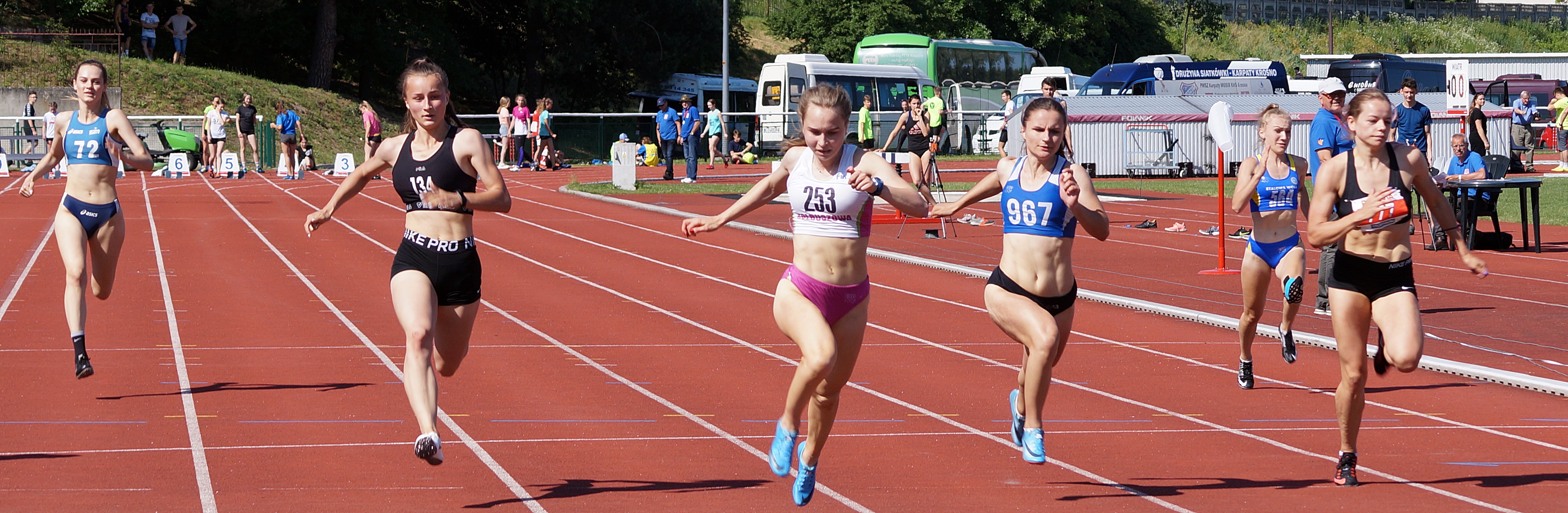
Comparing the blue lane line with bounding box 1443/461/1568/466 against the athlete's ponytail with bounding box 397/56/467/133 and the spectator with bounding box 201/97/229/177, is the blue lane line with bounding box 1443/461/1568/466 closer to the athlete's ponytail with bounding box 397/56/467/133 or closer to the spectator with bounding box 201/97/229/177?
the athlete's ponytail with bounding box 397/56/467/133

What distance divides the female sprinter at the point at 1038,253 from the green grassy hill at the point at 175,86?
1313 inches

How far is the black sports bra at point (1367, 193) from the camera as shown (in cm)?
570

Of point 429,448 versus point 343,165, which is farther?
point 343,165

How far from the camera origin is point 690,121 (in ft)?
96.4

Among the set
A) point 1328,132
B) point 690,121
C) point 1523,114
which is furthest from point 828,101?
point 1523,114

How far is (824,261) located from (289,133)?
1045 inches

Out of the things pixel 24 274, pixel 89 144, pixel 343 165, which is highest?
pixel 343 165

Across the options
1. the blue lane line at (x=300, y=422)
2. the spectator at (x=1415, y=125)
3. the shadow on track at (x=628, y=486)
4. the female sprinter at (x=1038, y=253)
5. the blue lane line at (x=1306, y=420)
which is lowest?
the shadow on track at (x=628, y=486)

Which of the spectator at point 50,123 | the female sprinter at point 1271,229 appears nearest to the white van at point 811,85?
the spectator at point 50,123

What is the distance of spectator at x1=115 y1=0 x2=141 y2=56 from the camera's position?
38.0 m

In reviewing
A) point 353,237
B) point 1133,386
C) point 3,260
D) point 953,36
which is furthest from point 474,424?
point 953,36

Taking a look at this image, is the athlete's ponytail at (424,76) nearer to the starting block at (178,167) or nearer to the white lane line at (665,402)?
the white lane line at (665,402)

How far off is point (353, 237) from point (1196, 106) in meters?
19.5

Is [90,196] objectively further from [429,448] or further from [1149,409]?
[1149,409]
